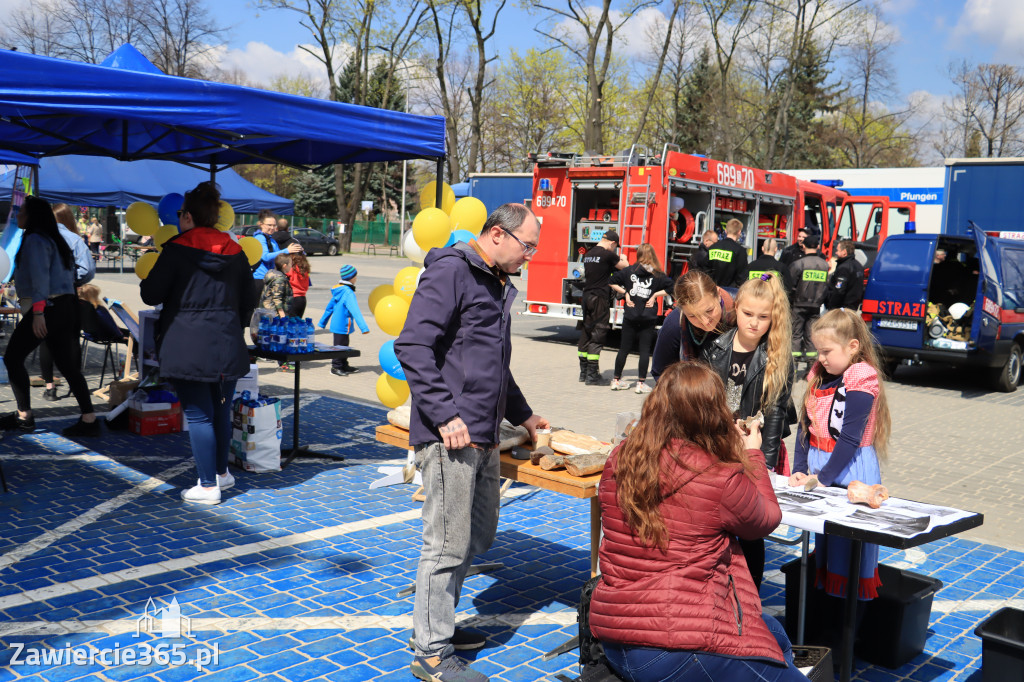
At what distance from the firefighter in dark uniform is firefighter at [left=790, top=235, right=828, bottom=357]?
0.60 feet

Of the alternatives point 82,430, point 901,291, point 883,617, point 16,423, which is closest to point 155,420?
point 82,430

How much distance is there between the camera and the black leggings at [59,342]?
278 inches

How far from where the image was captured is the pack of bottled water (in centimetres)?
672

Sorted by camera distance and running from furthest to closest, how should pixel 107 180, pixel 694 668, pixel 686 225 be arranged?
1. pixel 107 180
2. pixel 686 225
3. pixel 694 668

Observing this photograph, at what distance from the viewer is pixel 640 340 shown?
11.0 meters

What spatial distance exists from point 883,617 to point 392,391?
344 cm

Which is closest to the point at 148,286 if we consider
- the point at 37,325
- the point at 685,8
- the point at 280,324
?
the point at 280,324

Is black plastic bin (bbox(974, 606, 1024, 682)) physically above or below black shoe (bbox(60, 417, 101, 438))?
above

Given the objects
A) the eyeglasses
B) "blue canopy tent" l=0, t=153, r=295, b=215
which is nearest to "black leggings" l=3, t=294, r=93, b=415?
the eyeglasses

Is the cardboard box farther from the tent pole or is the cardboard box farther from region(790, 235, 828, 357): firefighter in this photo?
region(790, 235, 828, 357): firefighter

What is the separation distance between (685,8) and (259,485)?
110 feet

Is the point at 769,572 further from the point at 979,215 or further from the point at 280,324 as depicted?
the point at 979,215

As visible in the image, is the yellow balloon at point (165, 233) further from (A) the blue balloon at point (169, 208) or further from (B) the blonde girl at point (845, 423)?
(B) the blonde girl at point (845, 423)

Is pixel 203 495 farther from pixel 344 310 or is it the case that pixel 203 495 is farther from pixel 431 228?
pixel 344 310
